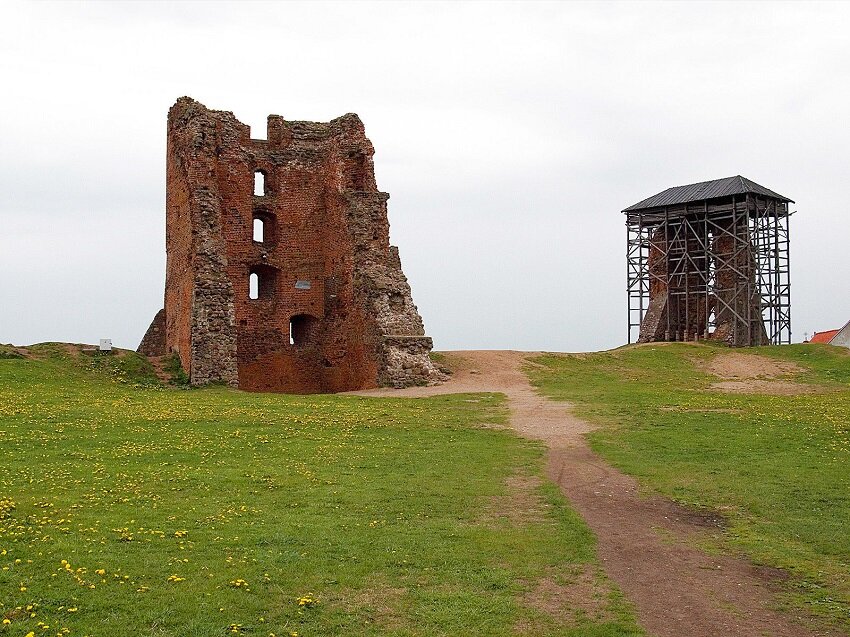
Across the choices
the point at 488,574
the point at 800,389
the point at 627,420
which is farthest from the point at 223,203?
the point at 488,574

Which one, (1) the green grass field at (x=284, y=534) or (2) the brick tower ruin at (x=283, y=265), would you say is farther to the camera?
(2) the brick tower ruin at (x=283, y=265)

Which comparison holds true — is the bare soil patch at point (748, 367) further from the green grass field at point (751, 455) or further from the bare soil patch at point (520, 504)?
the bare soil patch at point (520, 504)

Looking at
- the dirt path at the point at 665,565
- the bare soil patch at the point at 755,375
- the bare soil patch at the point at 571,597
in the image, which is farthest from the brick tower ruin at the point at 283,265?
the bare soil patch at the point at 571,597

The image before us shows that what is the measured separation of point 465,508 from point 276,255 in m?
24.0

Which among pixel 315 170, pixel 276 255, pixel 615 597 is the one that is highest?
pixel 315 170

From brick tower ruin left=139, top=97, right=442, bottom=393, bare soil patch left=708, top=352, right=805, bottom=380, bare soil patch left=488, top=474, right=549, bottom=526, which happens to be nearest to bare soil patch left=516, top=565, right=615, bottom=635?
bare soil patch left=488, top=474, right=549, bottom=526

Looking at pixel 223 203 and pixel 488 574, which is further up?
pixel 223 203

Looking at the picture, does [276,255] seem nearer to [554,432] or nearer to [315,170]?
[315,170]

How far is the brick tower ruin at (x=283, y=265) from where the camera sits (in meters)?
30.1

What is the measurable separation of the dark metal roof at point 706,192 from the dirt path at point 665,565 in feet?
111

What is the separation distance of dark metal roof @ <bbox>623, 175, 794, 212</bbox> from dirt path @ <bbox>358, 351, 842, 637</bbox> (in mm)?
33975

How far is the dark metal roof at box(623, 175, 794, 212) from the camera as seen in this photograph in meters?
47.9

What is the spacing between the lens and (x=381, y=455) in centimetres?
1593

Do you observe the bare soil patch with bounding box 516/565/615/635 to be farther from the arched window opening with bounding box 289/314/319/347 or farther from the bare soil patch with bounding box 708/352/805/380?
the arched window opening with bounding box 289/314/319/347
